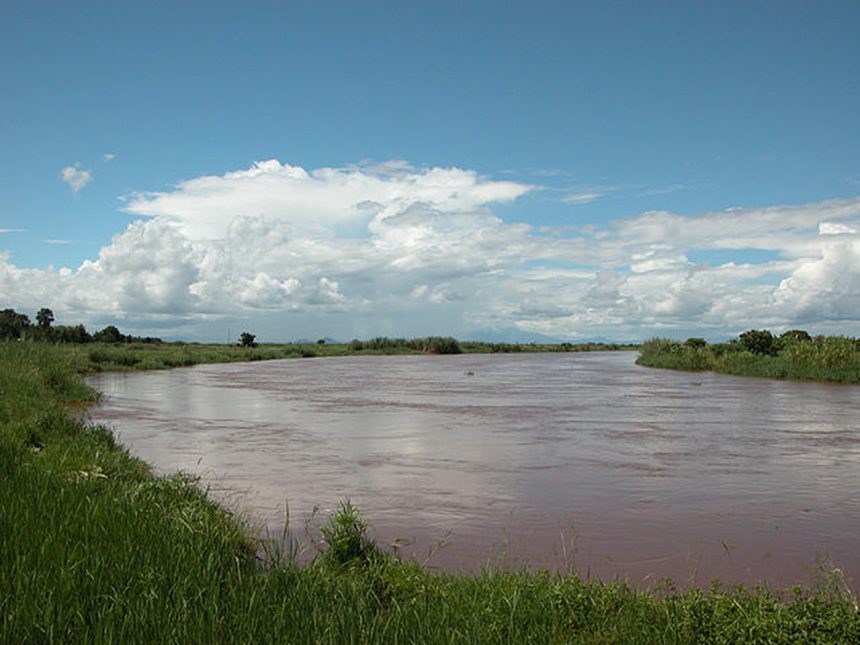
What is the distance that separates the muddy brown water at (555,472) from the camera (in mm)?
6477

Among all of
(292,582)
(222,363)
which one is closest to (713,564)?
(292,582)

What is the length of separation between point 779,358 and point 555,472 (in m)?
25.0

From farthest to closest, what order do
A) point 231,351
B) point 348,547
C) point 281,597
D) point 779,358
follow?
point 231,351 → point 779,358 → point 348,547 → point 281,597

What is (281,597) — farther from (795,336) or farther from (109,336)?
(109,336)

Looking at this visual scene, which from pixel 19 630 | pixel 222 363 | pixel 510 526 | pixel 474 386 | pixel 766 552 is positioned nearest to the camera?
pixel 19 630

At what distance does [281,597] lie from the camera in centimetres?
416

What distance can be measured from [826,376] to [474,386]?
42.3ft

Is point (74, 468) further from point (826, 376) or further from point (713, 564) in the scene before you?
point (826, 376)

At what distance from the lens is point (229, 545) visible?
17.4 ft

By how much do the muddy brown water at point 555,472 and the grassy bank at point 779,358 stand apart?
316 inches

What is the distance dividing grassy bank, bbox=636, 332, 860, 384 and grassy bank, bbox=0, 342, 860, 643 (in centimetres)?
2567

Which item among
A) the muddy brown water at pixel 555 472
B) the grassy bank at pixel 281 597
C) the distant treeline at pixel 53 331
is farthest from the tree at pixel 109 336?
the grassy bank at pixel 281 597

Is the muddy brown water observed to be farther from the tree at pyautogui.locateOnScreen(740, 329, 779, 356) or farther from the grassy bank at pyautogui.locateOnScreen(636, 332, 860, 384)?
the tree at pyautogui.locateOnScreen(740, 329, 779, 356)

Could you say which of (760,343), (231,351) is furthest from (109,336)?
(760,343)
